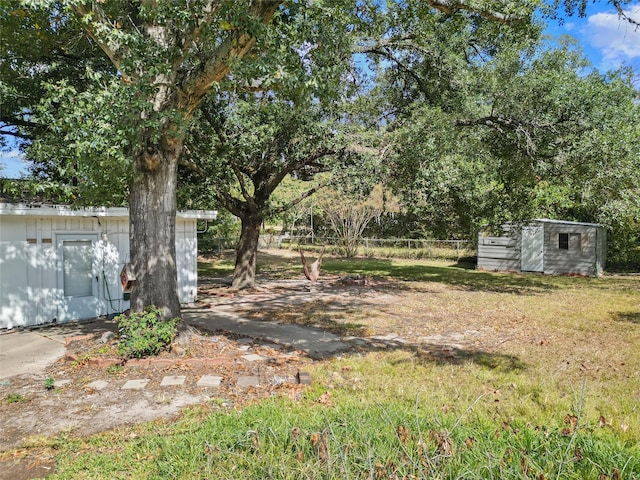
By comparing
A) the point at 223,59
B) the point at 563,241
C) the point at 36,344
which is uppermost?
the point at 223,59

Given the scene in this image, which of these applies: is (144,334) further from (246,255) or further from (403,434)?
(246,255)

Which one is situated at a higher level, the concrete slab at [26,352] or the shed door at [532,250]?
the shed door at [532,250]

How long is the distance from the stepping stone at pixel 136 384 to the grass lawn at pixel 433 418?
99 centimetres

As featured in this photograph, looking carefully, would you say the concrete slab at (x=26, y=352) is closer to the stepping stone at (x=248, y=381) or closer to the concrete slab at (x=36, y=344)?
the concrete slab at (x=36, y=344)

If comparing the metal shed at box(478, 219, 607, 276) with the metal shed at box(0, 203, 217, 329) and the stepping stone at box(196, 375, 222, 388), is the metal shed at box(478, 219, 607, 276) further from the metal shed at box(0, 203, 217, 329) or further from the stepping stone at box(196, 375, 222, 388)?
the stepping stone at box(196, 375, 222, 388)

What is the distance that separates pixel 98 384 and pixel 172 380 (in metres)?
0.76

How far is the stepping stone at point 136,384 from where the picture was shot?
451 cm

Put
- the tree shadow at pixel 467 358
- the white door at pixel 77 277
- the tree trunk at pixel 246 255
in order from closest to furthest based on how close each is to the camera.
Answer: the tree shadow at pixel 467 358 → the white door at pixel 77 277 → the tree trunk at pixel 246 255

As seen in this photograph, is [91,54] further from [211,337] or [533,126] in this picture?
[533,126]

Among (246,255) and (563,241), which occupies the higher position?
(563,241)

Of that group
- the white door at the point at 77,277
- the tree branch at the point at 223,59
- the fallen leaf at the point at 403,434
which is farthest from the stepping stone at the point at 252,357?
the white door at the point at 77,277

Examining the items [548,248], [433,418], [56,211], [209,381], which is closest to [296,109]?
[56,211]

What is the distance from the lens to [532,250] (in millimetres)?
17453

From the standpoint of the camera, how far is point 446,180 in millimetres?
9969
